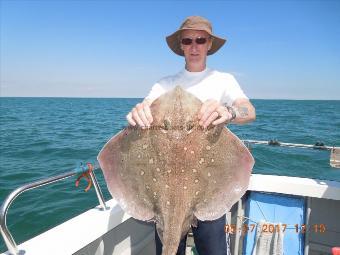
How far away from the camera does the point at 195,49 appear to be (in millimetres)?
3184

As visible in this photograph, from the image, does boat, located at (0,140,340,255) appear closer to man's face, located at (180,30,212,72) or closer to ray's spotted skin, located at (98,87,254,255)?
ray's spotted skin, located at (98,87,254,255)

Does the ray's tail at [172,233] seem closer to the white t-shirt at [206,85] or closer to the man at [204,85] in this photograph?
the man at [204,85]

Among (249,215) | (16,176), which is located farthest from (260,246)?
(16,176)

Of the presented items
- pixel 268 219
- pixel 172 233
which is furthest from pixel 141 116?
pixel 268 219

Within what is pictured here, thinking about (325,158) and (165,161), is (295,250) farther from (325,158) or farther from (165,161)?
(325,158)

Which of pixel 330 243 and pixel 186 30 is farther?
pixel 330 243

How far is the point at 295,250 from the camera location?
4246mm

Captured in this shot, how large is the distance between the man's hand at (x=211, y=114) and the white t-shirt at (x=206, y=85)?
867mm

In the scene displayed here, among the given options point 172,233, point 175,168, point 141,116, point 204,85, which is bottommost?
point 172,233

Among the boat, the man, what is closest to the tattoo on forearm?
the man

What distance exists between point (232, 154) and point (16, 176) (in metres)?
12.0

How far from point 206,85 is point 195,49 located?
405 millimetres

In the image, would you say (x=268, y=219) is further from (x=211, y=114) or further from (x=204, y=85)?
(x=211, y=114)

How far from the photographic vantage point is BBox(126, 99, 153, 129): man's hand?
220 centimetres
